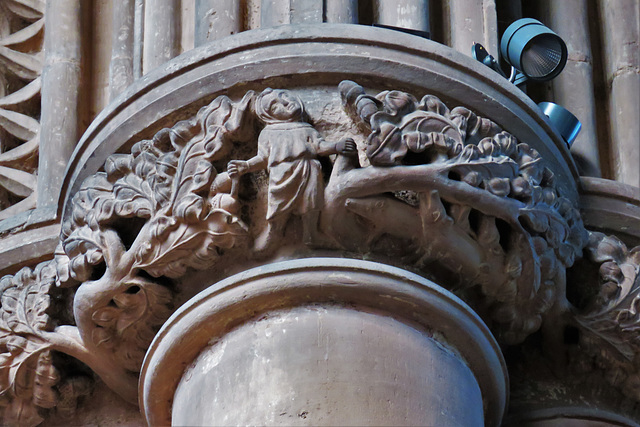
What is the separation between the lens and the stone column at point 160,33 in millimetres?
3381

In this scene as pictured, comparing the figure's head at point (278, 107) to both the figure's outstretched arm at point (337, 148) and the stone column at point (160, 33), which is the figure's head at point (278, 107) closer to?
the figure's outstretched arm at point (337, 148)

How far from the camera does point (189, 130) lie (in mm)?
2986

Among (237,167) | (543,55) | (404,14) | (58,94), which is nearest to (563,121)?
(543,55)

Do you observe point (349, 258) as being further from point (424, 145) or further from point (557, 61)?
point (557, 61)

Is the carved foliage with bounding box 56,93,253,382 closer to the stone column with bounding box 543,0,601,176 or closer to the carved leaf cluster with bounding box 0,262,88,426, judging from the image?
the carved leaf cluster with bounding box 0,262,88,426

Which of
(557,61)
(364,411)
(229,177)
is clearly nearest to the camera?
(364,411)

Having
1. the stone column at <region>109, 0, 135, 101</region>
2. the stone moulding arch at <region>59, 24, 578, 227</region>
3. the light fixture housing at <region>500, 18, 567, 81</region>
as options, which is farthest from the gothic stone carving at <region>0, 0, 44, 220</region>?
the light fixture housing at <region>500, 18, 567, 81</region>

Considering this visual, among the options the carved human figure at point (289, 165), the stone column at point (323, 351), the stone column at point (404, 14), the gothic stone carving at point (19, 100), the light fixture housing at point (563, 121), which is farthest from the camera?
the gothic stone carving at point (19, 100)

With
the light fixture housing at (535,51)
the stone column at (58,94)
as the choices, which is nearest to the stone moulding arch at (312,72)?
the light fixture housing at (535,51)

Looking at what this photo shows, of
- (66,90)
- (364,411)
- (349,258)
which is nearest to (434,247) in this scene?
(349,258)

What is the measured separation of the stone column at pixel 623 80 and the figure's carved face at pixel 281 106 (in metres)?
1.00

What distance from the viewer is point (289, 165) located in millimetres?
2824

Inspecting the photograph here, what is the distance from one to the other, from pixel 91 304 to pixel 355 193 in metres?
0.60

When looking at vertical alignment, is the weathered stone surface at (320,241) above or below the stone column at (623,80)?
below
